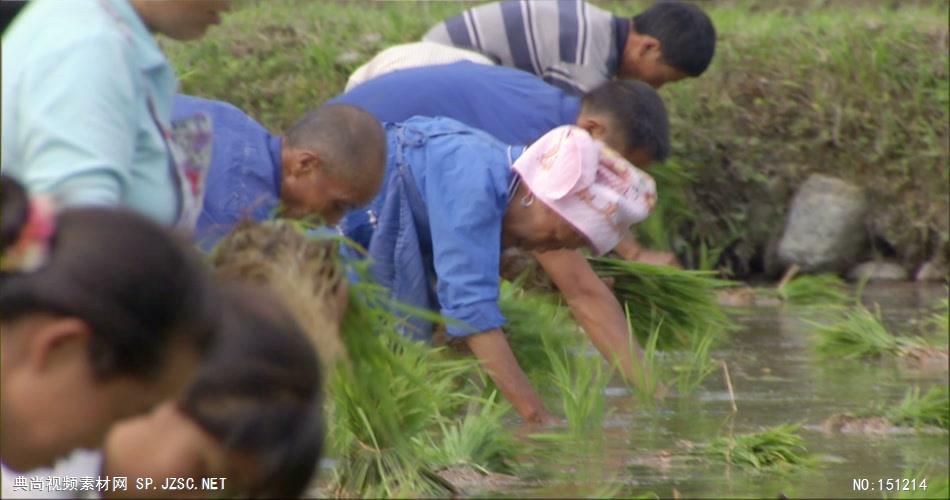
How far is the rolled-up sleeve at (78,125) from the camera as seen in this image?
288 cm

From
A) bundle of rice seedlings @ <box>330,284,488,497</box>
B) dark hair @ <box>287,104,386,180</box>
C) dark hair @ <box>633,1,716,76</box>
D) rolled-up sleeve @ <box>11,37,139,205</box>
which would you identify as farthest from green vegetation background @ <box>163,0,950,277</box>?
rolled-up sleeve @ <box>11,37,139,205</box>

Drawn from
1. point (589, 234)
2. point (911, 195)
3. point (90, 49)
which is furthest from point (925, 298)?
point (90, 49)

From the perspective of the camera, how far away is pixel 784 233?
919 centimetres

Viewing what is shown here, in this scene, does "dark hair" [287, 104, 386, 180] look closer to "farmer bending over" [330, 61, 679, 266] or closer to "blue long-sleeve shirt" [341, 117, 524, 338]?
"blue long-sleeve shirt" [341, 117, 524, 338]

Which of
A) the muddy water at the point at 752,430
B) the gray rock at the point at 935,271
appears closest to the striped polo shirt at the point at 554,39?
the muddy water at the point at 752,430

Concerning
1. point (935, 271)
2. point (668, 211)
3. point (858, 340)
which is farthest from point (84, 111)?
point (935, 271)

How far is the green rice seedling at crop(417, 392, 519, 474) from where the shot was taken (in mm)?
4160

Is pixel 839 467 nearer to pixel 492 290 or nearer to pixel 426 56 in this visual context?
pixel 492 290

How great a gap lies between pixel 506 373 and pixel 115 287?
8.79ft

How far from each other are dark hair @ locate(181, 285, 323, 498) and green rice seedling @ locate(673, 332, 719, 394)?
3.10 metres

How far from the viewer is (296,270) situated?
3113 mm

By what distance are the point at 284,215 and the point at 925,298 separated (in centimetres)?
496

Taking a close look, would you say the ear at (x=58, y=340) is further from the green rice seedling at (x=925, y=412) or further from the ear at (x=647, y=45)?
the ear at (x=647, y=45)

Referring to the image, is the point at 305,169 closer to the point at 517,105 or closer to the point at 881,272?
→ the point at 517,105
